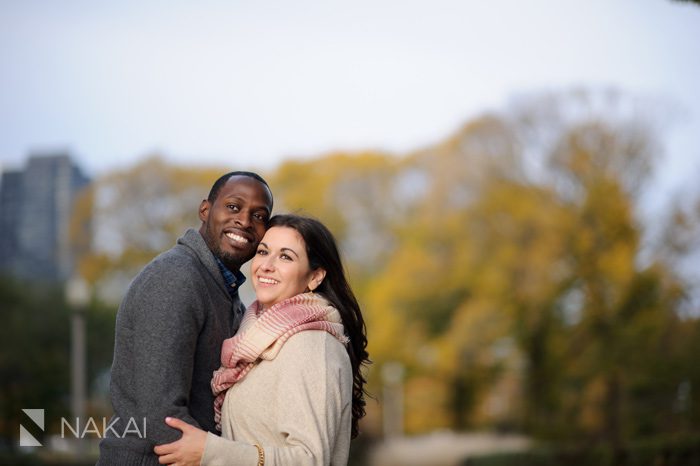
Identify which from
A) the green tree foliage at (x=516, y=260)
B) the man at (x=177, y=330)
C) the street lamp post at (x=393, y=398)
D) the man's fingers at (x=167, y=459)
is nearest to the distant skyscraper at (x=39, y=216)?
the green tree foliage at (x=516, y=260)

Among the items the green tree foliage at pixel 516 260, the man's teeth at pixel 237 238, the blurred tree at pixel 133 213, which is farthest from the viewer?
the blurred tree at pixel 133 213

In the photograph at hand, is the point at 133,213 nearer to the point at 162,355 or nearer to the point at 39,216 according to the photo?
the point at 39,216

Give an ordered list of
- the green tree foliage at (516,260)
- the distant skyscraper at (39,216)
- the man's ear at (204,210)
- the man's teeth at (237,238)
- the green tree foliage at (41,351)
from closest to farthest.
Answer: the man's teeth at (237,238), the man's ear at (204,210), the green tree foliage at (516,260), the green tree foliage at (41,351), the distant skyscraper at (39,216)

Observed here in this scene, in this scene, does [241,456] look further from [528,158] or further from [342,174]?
[342,174]

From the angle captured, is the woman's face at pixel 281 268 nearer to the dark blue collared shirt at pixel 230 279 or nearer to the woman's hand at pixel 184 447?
the dark blue collared shirt at pixel 230 279

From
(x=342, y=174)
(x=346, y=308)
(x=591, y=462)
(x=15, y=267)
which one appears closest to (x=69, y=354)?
(x=15, y=267)

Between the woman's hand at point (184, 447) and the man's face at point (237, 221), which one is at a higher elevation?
the man's face at point (237, 221)

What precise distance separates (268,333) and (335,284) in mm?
500

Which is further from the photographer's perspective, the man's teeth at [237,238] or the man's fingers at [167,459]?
the man's teeth at [237,238]

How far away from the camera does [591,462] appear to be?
14.7 metres

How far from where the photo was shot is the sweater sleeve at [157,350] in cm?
344

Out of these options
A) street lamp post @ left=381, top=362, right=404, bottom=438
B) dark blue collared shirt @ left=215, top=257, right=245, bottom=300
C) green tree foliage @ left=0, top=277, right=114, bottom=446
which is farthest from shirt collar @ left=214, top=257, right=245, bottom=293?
street lamp post @ left=381, top=362, right=404, bottom=438

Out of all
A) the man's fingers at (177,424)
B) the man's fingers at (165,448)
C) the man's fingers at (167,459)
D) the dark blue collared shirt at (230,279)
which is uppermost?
the dark blue collared shirt at (230,279)

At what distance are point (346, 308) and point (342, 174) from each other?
34036mm
